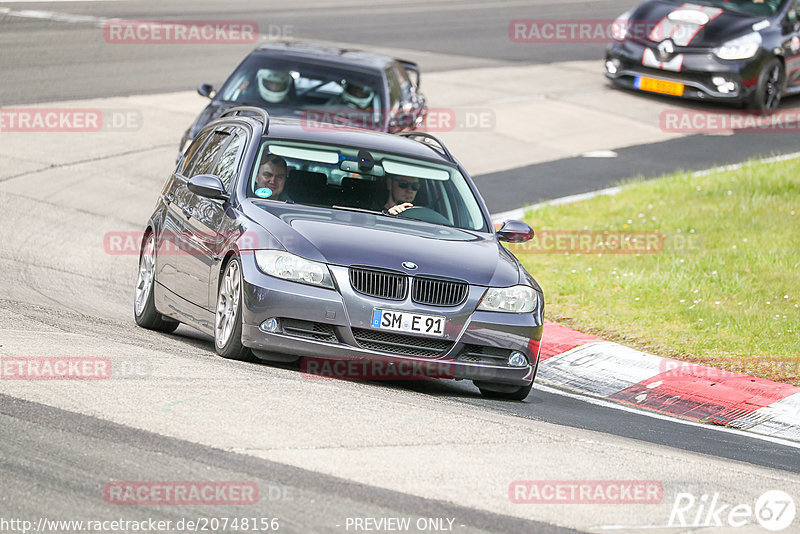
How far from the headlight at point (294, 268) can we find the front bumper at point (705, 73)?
15.6 metres

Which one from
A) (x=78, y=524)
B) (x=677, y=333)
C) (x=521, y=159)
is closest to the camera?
(x=78, y=524)

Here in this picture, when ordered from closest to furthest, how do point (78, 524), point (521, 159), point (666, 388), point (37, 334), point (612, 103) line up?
point (78, 524) → point (37, 334) → point (666, 388) → point (521, 159) → point (612, 103)

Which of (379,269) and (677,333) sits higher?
(379,269)

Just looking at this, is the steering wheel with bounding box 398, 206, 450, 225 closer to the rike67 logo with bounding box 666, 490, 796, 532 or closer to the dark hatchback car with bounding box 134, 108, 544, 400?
the dark hatchback car with bounding box 134, 108, 544, 400

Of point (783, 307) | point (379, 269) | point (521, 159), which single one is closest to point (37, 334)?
point (379, 269)

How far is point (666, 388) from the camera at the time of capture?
10156mm

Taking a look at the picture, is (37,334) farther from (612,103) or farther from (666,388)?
(612,103)

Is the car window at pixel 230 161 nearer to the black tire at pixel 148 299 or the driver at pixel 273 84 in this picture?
the black tire at pixel 148 299

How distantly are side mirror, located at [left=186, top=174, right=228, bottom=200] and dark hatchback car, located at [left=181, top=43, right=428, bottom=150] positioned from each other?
602cm

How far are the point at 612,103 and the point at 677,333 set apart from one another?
12.9m

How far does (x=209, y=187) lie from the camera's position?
921 centimetres

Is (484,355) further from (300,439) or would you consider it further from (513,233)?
(300,439)
